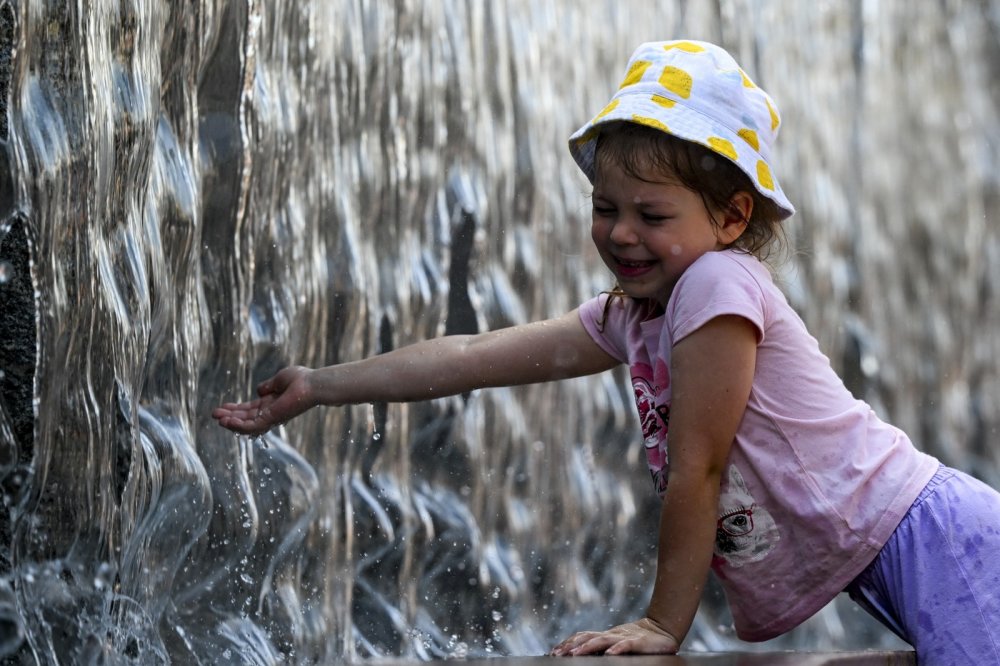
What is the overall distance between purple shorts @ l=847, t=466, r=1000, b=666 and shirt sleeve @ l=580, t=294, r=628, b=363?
1.70 ft

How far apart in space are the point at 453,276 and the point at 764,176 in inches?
78.3

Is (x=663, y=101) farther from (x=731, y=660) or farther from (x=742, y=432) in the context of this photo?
(x=731, y=660)

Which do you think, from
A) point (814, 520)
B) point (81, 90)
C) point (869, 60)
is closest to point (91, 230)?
point (81, 90)

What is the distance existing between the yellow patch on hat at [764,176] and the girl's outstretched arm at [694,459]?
0.24 meters

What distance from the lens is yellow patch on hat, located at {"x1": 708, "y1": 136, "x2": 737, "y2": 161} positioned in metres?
1.99

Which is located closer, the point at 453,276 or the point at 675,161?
the point at 675,161

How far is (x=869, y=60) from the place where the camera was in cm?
439

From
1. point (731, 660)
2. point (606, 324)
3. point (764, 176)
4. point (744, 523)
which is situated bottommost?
point (731, 660)

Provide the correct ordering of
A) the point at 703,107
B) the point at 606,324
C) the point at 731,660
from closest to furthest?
the point at 731,660 → the point at 703,107 → the point at 606,324

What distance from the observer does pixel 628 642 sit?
1.82 meters

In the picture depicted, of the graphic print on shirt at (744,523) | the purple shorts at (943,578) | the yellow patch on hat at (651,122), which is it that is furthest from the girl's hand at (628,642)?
the yellow patch on hat at (651,122)

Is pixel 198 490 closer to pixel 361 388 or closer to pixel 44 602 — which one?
pixel 361 388

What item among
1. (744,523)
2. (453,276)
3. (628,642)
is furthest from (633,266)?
(453,276)

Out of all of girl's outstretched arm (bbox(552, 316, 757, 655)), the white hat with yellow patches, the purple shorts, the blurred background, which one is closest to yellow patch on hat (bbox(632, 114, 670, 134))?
the white hat with yellow patches
